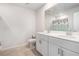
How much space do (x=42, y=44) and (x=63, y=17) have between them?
2.79ft

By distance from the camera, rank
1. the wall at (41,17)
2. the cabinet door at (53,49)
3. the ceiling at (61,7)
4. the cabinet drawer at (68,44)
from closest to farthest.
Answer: the cabinet drawer at (68,44)
the cabinet door at (53,49)
the ceiling at (61,7)
the wall at (41,17)

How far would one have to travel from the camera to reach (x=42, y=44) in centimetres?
186

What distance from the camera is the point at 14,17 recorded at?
1.65m

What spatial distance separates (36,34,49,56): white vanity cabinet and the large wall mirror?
42 centimetres

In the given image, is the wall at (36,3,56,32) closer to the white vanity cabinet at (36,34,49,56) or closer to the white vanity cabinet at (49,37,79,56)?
the white vanity cabinet at (36,34,49,56)

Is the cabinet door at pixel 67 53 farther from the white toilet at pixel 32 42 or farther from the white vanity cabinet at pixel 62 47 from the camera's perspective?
the white toilet at pixel 32 42

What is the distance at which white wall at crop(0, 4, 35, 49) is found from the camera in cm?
157

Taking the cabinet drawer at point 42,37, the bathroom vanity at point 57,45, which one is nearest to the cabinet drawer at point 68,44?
the bathroom vanity at point 57,45

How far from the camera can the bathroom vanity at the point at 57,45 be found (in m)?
1.19

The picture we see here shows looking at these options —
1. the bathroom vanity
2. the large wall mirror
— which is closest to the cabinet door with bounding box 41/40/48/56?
the bathroom vanity

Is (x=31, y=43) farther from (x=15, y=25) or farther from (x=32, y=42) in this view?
(x=15, y=25)

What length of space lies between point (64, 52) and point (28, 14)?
1.11 meters

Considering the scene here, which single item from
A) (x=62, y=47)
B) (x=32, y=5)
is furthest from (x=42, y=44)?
(x=32, y=5)

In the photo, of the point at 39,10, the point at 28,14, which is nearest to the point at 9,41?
the point at 28,14
